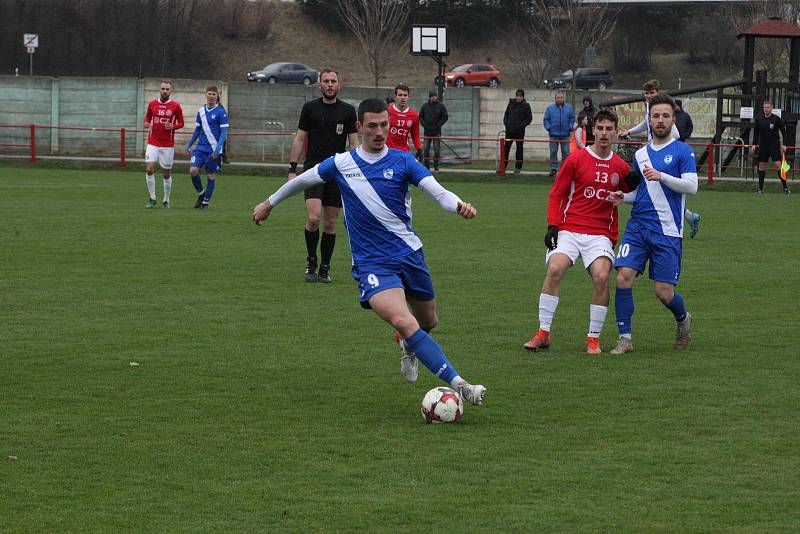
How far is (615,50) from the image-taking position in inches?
2665

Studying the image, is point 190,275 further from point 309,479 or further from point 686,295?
point 309,479

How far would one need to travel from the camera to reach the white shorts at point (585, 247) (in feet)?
30.9

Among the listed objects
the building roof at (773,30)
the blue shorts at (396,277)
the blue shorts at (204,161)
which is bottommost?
the blue shorts at (396,277)

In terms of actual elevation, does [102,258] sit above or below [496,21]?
below

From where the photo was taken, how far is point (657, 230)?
9.47 m

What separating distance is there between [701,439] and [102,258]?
9560 millimetres

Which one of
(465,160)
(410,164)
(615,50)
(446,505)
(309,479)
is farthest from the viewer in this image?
(615,50)

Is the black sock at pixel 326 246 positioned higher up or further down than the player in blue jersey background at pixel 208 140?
further down

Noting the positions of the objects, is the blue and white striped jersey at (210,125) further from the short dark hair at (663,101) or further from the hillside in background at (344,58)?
the hillside in background at (344,58)

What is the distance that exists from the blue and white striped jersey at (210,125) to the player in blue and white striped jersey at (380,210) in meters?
13.5

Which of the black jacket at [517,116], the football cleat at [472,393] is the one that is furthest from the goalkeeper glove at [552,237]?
the black jacket at [517,116]

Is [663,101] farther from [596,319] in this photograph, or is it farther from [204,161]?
[204,161]

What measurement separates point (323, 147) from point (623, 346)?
5123mm

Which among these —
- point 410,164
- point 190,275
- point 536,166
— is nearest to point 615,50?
point 536,166
